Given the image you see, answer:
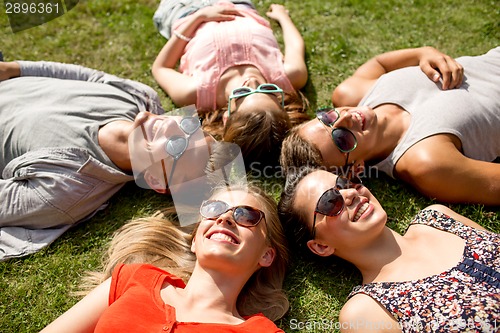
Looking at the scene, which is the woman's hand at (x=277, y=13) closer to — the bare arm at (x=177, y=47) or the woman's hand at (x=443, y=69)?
the bare arm at (x=177, y=47)

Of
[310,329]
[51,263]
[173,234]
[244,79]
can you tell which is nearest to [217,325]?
[310,329]

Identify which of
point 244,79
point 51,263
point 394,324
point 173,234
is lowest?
point 51,263

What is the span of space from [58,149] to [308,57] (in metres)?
3.27

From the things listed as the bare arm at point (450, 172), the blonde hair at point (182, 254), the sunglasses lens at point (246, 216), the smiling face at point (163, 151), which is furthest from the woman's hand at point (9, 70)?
the bare arm at point (450, 172)

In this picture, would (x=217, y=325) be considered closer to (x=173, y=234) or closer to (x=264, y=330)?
(x=264, y=330)

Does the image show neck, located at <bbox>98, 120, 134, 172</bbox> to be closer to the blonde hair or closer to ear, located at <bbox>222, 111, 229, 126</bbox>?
the blonde hair

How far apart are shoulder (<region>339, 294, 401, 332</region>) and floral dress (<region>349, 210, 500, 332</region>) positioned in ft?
0.15

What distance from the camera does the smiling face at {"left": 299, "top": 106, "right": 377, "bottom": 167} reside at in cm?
457

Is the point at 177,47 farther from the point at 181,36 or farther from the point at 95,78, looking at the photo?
the point at 95,78

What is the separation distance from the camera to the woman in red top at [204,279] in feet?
11.4

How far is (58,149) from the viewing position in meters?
4.76

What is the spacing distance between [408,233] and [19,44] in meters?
5.53

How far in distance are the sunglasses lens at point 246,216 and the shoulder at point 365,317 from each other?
0.98m

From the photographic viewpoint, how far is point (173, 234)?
14.9ft
